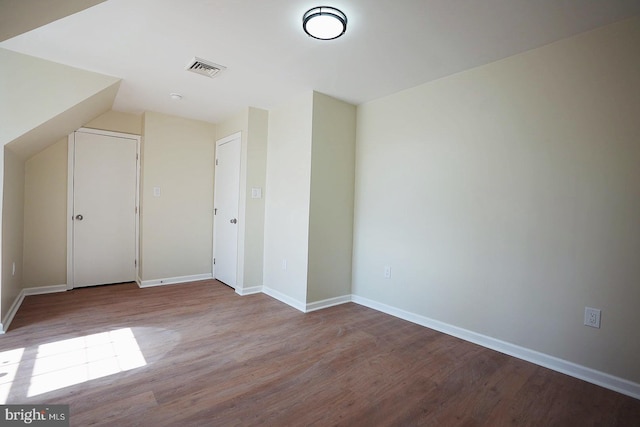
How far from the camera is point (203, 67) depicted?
9.03ft

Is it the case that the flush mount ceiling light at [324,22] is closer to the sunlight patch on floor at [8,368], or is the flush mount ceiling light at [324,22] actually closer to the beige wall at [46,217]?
Result: the sunlight patch on floor at [8,368]

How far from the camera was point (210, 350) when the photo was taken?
2400 millimetres

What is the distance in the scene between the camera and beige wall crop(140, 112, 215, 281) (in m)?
4.16

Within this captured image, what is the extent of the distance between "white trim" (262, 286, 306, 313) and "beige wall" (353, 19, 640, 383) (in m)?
0.96

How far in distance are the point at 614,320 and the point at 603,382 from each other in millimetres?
438

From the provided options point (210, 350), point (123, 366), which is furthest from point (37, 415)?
point (210, 350)

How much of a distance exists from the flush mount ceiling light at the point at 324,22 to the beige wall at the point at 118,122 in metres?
3.36

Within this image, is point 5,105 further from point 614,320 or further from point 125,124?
point 614,320

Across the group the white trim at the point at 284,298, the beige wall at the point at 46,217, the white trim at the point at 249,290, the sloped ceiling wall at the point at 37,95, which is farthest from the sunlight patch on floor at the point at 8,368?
the white trim at the point at 284,298

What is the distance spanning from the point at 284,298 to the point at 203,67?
2.64 metres

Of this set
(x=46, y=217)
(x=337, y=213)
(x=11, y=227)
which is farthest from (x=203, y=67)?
(x=46, y=217)

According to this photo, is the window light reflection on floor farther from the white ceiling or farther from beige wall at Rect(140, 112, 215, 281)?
the white ceiling

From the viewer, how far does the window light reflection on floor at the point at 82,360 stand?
6.35 feet

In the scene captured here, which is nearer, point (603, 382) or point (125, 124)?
point (603, 382)
